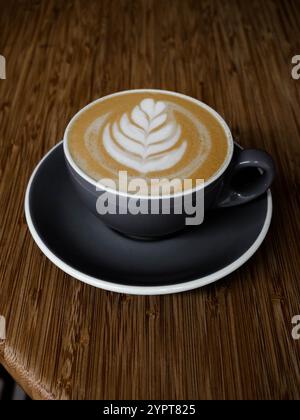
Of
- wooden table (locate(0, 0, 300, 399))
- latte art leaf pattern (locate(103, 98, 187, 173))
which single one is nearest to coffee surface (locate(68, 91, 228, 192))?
latte art leaf pattern (locate(103, 98, 187, 173))

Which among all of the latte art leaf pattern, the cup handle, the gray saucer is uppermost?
the latte art leaf pattern

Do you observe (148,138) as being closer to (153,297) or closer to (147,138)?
(147,138)

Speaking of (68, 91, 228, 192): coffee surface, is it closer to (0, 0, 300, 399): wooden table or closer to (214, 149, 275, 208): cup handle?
(214, 149, 275, 208): cup handle

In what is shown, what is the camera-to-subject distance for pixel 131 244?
48cm

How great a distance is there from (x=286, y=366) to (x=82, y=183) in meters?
0.26

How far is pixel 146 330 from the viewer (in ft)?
1.46

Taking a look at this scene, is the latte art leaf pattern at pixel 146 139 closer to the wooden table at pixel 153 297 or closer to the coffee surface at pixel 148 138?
the coffee surface at pixel 148 138

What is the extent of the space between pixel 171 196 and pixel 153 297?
4.5 inches

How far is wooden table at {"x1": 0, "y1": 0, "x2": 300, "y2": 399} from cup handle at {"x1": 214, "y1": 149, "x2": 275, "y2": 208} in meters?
0.07

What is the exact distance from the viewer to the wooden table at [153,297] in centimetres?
42

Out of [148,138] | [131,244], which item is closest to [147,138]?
[148,138]

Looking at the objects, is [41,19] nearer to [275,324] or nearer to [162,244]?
[162,244]

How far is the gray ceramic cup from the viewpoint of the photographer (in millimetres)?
426
